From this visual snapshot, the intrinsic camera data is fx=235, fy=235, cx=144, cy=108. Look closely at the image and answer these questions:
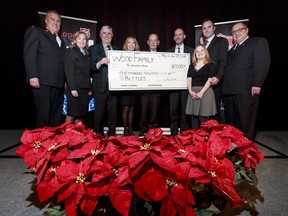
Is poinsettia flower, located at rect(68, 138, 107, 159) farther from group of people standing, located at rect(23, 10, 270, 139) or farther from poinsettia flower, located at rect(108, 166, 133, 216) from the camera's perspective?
group of people standing, located at rect(23, 10, 270, 139)

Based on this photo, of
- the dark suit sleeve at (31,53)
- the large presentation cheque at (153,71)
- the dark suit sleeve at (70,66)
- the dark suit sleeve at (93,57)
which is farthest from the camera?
the large presentation cheque at (153,71)

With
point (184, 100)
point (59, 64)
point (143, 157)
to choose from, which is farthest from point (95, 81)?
point (143, 157)

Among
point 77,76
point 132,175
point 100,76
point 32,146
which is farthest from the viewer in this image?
point 100,76

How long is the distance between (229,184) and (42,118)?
2.38 metres

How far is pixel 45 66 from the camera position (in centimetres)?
259

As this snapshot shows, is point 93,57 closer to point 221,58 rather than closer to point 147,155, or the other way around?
point 221,58

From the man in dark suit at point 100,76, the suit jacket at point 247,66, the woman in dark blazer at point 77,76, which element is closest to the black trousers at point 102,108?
the man in dark suit at point 100,76

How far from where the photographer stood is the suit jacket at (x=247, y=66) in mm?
2547

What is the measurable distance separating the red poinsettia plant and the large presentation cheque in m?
2.37

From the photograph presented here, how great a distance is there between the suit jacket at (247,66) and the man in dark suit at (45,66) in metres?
1.96

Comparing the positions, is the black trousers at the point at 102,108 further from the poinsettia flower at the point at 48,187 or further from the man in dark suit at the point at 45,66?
the poinsettia flower at the point at 48,187

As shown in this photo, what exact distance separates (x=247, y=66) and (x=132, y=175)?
2.44 meters

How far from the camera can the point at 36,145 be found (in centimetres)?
84

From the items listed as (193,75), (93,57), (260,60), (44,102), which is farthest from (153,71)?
→ (44,102)
